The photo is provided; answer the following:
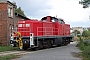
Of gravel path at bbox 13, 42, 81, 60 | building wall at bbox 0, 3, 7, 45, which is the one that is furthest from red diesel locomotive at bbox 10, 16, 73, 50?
building wall at bbox 0, 3, 7, 45

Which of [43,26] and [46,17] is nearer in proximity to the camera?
[43,26]

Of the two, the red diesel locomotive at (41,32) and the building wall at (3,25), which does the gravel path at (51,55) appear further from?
the building wall at (3,25)

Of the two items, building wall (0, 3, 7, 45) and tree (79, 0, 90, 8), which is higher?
tree (79, 0, 90, 8)

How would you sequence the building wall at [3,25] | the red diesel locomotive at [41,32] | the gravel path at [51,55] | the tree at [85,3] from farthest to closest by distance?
the building wall at [3,25]
the tree at [85,3]
the red diesel locomotive at [41,32]
the gravel path at [51,55]

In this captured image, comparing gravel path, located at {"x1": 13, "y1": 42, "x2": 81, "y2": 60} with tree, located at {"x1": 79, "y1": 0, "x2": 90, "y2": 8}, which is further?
tree, located at {"x1": 79, "y1": 0, "x2": 90, "y2": 8}

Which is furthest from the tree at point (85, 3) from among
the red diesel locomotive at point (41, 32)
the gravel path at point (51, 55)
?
the gravel path at point (51, 55)

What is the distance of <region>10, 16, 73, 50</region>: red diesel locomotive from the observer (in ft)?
86.2

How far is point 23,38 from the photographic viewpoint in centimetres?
2638

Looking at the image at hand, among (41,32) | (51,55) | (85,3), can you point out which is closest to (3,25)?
(41,32)

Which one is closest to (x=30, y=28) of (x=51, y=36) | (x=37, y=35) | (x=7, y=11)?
(x=37, y=35)

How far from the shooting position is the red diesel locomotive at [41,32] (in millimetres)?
26266

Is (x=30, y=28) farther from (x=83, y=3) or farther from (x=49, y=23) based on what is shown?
(x=83, y=3)

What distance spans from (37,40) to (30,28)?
5.50 ft

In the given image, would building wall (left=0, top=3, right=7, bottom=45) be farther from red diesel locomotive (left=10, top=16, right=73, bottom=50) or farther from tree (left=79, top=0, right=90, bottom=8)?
tree (left=79, top=0, right=90, bottom=8)
